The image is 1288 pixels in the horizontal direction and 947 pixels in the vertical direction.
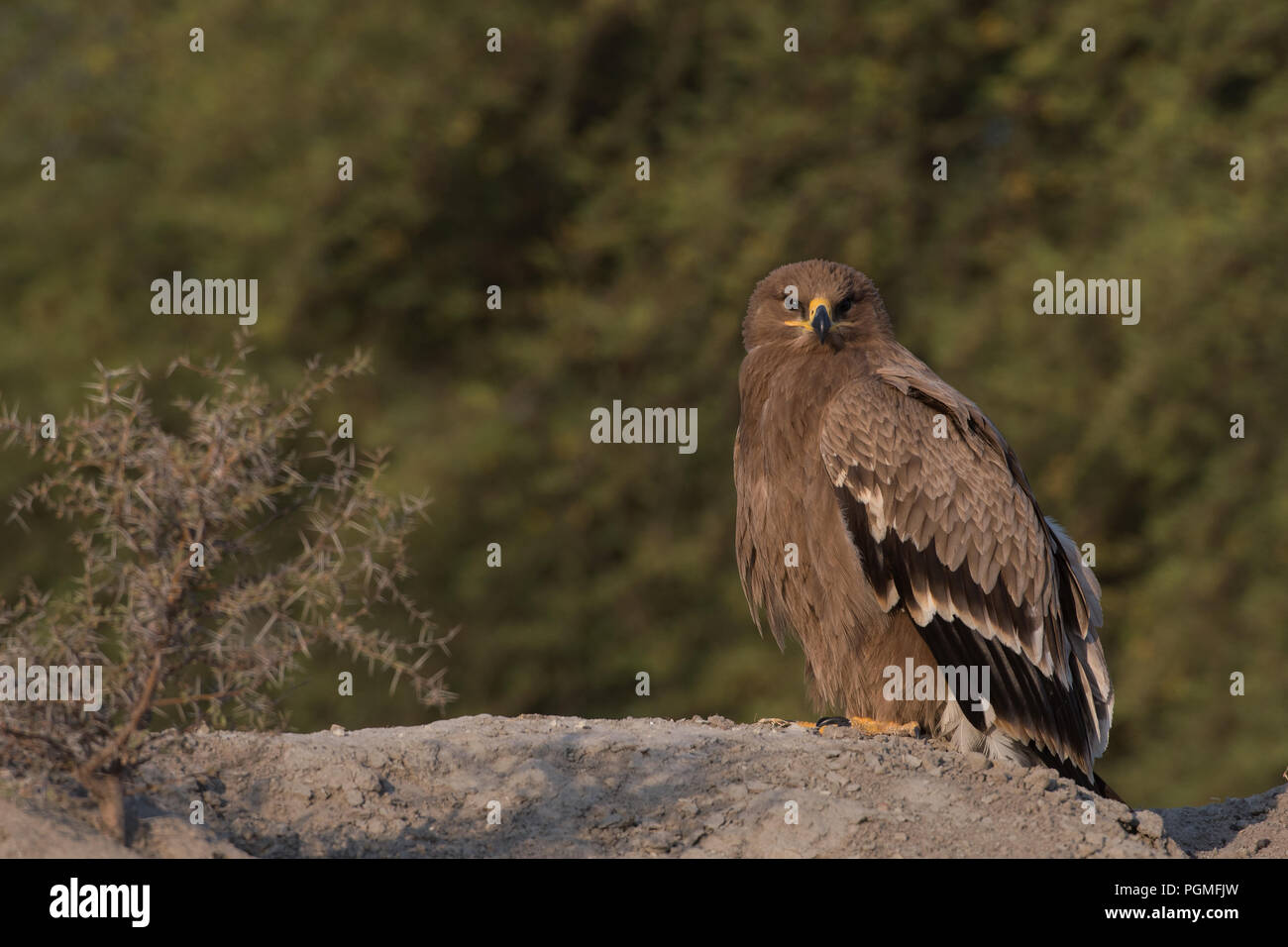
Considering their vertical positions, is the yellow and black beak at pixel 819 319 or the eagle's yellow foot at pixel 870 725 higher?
the yellow and black beak at pixel 819 319

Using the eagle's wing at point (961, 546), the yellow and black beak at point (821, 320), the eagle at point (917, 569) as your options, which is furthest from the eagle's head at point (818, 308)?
the eagle's wing at point (961, 546)

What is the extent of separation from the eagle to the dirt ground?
46 cm

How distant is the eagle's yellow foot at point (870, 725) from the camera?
22.8 ft

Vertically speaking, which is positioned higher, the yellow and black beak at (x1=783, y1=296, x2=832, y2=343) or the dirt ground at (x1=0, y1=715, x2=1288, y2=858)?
the yellow and black beak at (x1=783, y1=296, x2=832, y2=343)

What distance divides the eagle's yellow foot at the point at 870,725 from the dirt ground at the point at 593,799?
0.25 m

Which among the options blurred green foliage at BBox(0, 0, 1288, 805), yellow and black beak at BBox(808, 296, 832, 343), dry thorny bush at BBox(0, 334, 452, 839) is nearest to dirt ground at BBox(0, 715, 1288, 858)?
dry thorny bush at BBox(0, 334, 452, 839)

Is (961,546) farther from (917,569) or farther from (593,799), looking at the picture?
(593,799)

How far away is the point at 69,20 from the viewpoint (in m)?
19.0

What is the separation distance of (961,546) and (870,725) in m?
0.90

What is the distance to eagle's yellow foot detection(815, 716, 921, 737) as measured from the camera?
22.8 ft

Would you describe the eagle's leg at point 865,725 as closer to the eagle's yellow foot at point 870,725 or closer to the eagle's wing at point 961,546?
the eagle's yellow foot at point 870,725

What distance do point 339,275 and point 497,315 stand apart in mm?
1825

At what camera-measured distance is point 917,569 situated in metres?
7.10

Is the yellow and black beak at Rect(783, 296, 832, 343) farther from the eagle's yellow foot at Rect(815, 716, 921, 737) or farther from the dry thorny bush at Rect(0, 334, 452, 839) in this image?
the dry thorny bush at Rect(0, 334, 452, 839)
